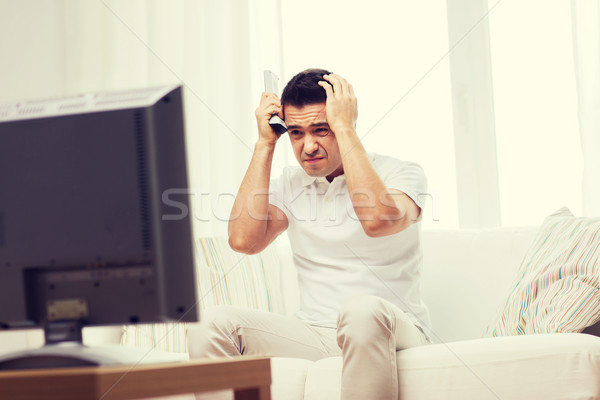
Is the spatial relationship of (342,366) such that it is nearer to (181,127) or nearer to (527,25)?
(181,127)

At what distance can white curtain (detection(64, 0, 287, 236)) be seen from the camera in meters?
3.10

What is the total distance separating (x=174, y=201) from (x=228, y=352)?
81 cm

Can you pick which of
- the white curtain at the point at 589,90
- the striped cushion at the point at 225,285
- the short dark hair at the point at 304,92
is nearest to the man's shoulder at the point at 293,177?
the short dark hair at the point at 304,92

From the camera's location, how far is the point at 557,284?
164 centimetres

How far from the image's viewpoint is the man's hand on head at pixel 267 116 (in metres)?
2.11

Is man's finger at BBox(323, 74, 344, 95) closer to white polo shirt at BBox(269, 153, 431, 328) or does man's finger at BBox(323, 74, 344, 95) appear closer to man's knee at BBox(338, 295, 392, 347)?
white polo shirt at BBox(269, 153, 431, 328)

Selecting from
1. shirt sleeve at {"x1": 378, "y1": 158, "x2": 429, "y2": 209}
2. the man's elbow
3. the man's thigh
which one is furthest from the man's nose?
the man's thigh

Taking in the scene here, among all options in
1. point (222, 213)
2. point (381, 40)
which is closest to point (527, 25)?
point (381, 40)

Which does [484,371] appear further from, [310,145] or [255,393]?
[310,145]

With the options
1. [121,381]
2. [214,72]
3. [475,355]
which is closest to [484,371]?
[475,355]

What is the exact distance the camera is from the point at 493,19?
274 centimetres

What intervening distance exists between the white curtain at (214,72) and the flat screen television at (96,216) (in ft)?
6.72

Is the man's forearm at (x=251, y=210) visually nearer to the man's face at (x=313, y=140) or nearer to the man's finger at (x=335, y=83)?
the man's face at (x=313, y=140)

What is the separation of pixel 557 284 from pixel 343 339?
61 cm
